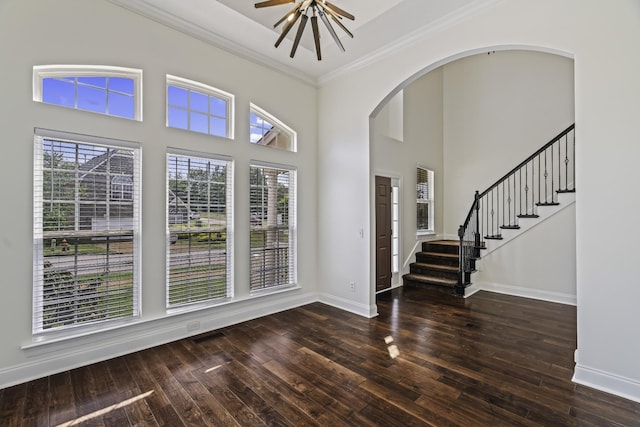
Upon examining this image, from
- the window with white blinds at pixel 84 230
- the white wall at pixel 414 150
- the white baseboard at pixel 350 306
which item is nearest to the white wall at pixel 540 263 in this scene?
the white wall at pixel 414 150

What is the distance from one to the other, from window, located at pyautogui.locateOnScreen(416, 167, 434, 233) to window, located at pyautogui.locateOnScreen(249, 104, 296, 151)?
3542mm

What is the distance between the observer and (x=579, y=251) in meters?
2.48

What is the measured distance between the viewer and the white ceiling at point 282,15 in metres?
3.06

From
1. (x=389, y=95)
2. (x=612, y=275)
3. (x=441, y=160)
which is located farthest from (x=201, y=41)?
(x=441, y=160)

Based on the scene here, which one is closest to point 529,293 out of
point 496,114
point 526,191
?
point 526,191

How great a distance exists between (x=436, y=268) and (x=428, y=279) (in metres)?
0.29

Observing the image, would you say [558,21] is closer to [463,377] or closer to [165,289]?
[463,377]

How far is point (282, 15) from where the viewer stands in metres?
3.41

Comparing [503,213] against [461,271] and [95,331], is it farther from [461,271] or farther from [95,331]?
[95,331]

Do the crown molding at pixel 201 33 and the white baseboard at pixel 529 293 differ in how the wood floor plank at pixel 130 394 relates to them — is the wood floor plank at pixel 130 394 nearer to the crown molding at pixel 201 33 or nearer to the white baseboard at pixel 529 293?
the crown molding at pixel 201 33

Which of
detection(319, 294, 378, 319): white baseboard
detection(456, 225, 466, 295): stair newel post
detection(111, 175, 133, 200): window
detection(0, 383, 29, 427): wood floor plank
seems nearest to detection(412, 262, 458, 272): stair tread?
detection(456, 225, 466, 295): stair newel post

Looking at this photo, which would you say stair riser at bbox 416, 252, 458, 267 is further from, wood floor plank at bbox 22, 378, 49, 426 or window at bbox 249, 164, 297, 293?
wood floor plank at bbox 22, 378, 49, 426

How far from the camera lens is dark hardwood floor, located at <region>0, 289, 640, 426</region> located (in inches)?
81.8

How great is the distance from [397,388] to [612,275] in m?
1.97
